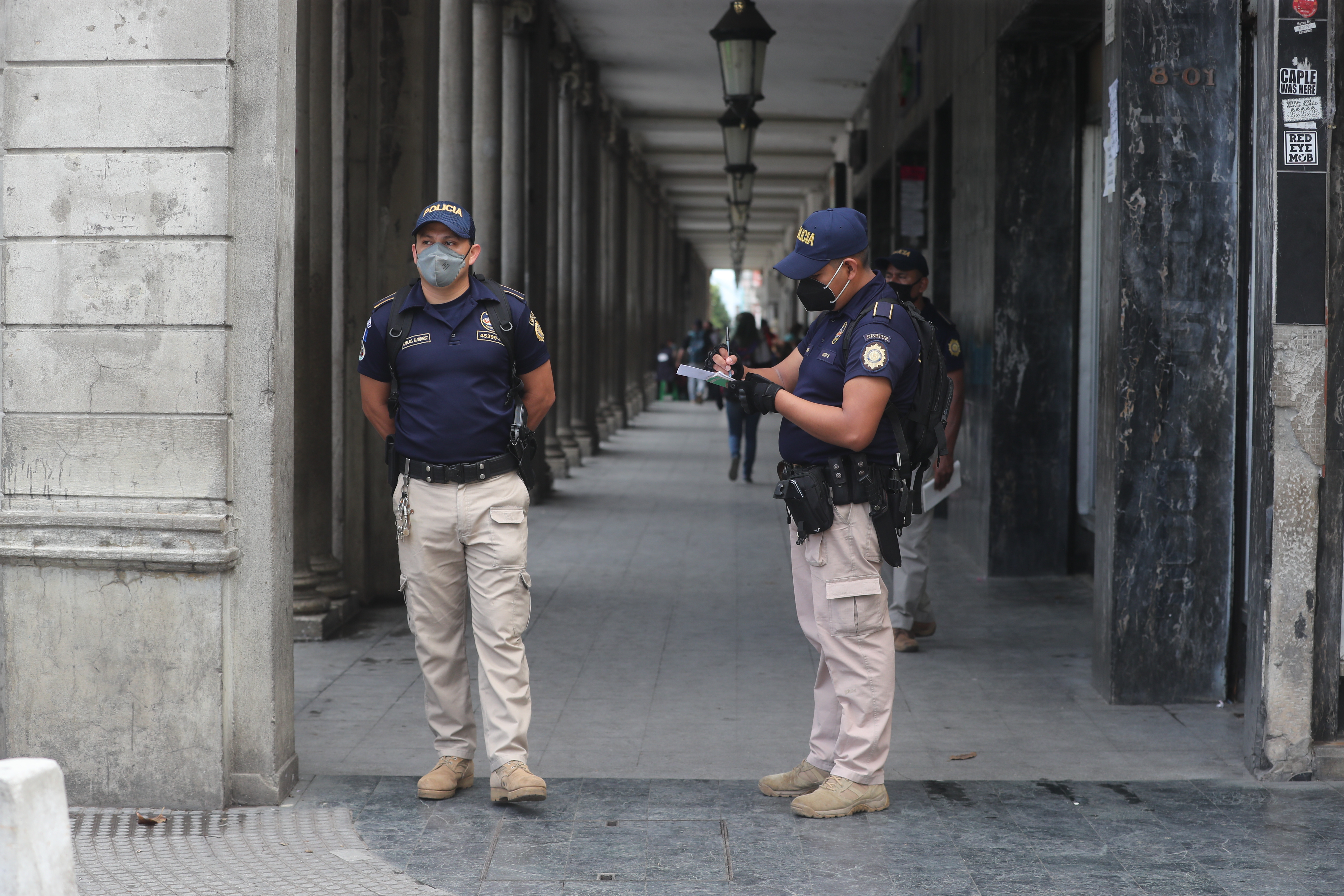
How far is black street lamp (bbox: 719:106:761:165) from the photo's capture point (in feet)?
37.0

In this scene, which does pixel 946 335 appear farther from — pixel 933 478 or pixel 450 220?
pixel 450 220

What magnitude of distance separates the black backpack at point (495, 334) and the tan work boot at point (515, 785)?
0.89 m

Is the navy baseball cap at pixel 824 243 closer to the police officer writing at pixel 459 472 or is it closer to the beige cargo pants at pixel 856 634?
the beige cargo pants at pixel 856 634

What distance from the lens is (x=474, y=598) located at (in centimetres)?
452

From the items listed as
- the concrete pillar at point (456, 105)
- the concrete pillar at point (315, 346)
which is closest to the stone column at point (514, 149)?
the concrete pillar at point (456, 105)

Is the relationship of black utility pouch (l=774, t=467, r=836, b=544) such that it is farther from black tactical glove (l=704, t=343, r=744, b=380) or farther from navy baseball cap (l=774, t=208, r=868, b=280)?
navy baseball cap (l=774, t=208, r=868, b=280)

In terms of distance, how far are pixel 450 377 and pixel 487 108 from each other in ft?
26.8

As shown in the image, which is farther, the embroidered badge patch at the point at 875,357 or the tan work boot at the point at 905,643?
the tan work boot at the point at 905,643

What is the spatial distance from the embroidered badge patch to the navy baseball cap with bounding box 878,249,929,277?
2.56 meters

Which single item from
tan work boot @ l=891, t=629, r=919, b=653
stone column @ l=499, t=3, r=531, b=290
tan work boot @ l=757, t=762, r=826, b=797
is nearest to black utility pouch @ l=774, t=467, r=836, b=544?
tan work boot @ l=757, t=762, r=826, b=797

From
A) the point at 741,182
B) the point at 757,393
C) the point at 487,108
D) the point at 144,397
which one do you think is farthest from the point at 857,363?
the point at 741,182

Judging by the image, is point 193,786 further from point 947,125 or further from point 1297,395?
point 947,125

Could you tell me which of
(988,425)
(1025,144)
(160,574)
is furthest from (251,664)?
(1025,144)

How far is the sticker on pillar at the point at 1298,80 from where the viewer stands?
4551 mm
